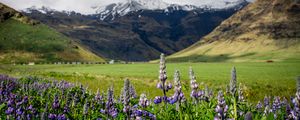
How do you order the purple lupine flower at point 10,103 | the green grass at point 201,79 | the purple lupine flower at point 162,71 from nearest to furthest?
the purple lupine flower at point 162,71 → the purple lupine flower at point 10,103 → the green grass at point 201,79

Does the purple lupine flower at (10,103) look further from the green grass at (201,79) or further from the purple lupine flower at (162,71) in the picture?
the purple lupine flower at (162,71)

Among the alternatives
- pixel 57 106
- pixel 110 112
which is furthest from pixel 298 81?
pixel 57 106

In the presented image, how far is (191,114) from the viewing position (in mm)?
8930

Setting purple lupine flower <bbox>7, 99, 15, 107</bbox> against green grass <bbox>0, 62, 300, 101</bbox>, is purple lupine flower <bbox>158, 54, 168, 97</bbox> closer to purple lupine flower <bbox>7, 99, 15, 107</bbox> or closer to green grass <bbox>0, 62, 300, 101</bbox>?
green grass <bbox>0, 62, 300, 101</bbox>

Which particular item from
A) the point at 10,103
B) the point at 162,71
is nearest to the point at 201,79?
the point at 10,103

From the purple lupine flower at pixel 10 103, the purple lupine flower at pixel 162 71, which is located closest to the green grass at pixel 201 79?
the purple lupine flower at pixel 162 71

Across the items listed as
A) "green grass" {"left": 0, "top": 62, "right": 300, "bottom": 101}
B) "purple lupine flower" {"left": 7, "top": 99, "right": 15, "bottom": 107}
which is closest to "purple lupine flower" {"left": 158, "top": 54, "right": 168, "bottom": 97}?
"green grass" {"left": 0, "top": 62, "right": 300, "bottom": 101}

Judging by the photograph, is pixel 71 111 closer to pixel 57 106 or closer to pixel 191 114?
pixel 57 106

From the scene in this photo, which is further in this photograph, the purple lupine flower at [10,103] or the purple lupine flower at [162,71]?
the purple lupine flower at [10,103]

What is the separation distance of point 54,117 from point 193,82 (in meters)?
3.64

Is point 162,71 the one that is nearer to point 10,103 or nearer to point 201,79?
point 10,103

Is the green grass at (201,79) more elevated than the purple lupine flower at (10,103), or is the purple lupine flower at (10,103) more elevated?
the purple lupine flower at (10,103)

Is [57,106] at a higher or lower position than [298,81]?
lower

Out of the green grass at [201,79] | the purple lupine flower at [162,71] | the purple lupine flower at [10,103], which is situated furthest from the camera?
the green grass at [201,79]
